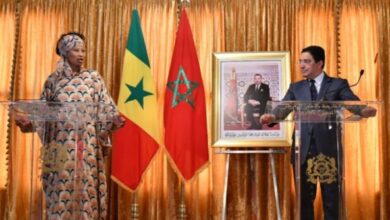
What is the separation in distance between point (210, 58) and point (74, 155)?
7.54ft

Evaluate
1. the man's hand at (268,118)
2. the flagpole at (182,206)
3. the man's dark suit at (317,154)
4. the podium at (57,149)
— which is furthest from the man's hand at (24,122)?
the flagpole at (182,206)

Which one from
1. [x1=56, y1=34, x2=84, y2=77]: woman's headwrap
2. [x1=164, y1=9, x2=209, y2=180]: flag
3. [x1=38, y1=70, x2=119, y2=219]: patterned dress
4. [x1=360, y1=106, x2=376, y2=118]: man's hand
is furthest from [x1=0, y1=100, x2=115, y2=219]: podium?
[x1=360, y1=106, x2=376, y2=118]: man's hand

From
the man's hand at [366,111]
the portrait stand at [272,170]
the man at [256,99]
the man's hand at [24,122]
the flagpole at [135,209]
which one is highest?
the man at [256,99]

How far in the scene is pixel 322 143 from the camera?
3.16 m

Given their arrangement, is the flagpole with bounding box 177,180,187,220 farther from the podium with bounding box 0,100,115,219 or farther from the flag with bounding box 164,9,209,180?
the podium with bounding box 0,100,115,219

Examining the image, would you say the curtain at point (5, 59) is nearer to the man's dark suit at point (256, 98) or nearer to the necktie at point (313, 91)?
the man's dark suit at point (256, 98)

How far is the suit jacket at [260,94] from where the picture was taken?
4922mm

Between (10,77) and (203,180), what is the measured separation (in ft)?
6.93

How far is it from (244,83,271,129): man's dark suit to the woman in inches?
57.8

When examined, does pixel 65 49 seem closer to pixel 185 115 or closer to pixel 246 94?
pixel 185 115

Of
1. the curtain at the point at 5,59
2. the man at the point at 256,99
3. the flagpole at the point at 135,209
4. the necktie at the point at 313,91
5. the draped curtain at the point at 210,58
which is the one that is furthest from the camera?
the curtain at the point at 5,59

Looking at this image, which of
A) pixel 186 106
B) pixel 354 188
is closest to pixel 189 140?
pixel 186 106

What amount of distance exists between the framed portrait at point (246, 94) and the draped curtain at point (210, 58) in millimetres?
253

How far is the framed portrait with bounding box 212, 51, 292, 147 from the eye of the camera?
484 cm
